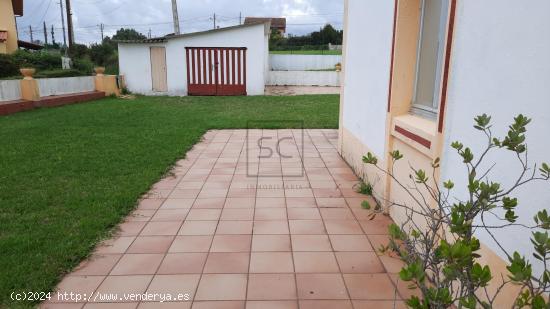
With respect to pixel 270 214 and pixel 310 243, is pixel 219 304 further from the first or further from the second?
pixel 270 214

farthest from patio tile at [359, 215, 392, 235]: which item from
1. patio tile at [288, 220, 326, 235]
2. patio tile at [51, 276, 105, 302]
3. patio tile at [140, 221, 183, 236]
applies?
patio tile at [51, 276, 105, 302]

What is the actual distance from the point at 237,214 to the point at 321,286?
5.64 feet

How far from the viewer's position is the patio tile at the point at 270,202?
4797 millimetres

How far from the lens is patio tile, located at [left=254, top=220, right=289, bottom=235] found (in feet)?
13.3

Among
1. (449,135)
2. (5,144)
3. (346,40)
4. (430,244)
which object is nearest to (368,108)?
(346,40)

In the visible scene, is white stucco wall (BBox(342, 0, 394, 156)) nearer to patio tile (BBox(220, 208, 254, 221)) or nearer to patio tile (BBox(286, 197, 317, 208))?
patio tile (BBox(286, 197, 317, 208))

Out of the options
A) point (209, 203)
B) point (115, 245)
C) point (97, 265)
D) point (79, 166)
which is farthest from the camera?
point (79, 166)

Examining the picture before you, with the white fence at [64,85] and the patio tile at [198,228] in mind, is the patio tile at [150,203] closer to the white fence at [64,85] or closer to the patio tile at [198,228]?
the patio tile at [198,228]

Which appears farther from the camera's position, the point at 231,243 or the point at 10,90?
the point at 10,90

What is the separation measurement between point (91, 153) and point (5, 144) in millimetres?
2198

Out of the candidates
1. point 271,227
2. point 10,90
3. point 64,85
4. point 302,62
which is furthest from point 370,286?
point 302,62

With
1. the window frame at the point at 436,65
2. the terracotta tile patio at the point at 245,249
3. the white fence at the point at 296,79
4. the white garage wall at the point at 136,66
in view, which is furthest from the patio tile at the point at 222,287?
the white fence at the point at 296,79

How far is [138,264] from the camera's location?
11.3ft

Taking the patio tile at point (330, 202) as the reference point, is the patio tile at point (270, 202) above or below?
below
